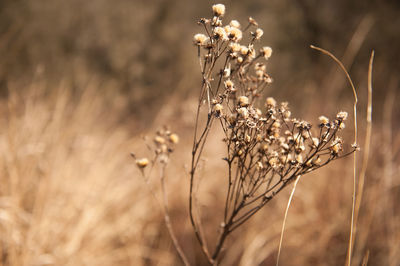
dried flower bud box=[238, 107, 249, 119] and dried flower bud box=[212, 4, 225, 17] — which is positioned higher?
dried flower bud box=[212, 4, 225, 17]

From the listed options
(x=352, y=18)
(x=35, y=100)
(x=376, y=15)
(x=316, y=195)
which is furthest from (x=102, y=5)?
(x=376, y=15)

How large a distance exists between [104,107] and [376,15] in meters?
2.59

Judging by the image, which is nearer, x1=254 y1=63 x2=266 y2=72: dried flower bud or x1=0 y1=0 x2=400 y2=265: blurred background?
x1=254 y1=63 x2=266 y2=72: dried flower bud

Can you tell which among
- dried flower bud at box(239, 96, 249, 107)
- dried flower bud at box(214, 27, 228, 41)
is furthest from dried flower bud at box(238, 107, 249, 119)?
dried flower bud at box(214, 27, 228, 41)

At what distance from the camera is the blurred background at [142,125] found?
3.64ft

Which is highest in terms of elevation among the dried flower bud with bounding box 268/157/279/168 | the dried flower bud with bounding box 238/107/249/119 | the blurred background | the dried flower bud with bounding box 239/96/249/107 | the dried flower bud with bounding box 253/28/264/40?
the blurred background

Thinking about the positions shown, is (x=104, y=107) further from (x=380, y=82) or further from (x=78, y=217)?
(x=380, y=82)

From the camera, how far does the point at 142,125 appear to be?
2113mm

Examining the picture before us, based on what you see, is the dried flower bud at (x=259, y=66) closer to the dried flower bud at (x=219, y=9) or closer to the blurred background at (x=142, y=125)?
the dried flower bud at (x=219, y=9)

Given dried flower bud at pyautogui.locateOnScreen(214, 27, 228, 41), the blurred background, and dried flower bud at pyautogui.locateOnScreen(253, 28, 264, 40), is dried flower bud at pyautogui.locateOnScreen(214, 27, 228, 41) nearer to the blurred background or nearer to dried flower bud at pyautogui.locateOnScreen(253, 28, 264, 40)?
dried flower bud at pyautogui.locateOnScreen(253, 28, 264, 40)

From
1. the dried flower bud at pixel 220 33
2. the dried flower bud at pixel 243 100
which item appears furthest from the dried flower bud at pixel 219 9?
the dried flower bud at pixel 243 100

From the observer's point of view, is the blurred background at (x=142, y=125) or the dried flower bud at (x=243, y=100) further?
the blurred background at (x=142, y=125)

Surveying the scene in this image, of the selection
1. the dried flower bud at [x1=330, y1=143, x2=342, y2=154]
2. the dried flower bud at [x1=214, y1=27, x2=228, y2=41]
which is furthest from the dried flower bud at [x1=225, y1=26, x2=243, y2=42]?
the dried flower bud at [x1=330, y1=143, x2=342, y2=154]

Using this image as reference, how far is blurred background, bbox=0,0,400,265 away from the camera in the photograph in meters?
1.11
